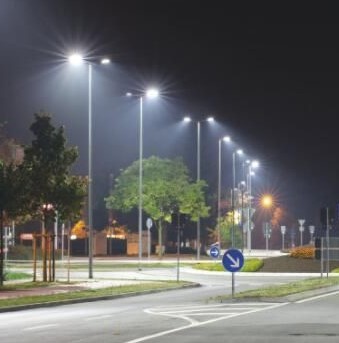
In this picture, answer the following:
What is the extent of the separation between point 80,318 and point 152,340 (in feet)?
16.8

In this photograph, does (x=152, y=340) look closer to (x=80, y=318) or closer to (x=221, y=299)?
(x=80, y=318)

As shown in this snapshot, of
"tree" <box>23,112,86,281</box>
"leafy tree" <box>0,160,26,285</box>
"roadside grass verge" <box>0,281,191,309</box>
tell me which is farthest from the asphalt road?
"tree" <box>23,112,86,281</box>

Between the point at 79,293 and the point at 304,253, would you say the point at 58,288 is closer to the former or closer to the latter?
the point at 79,293

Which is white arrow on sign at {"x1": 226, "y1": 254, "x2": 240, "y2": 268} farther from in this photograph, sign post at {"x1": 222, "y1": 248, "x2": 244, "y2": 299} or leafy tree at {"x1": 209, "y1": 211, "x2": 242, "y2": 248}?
leafy tree at {"x1": 209, "y1": 211, "x2": 242, "y2": 248}

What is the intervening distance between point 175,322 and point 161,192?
2054 inches

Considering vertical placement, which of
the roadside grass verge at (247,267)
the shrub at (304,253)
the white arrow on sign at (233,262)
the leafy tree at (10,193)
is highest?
the leafy tree at (10,193)

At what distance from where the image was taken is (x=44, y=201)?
3338 centimetres

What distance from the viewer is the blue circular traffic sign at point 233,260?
23984 millimetres

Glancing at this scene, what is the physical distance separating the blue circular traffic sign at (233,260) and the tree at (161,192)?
144ft

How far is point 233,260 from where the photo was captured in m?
24.1

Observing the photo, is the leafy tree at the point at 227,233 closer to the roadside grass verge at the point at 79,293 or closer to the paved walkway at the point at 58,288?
the paved walkway at the point at 58,288

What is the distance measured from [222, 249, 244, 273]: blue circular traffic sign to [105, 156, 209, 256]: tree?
144ft

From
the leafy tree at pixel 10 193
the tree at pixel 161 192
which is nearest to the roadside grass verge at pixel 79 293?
the leafy tree at pixel 10 193

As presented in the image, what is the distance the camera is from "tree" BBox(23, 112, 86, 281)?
33.1 metres
